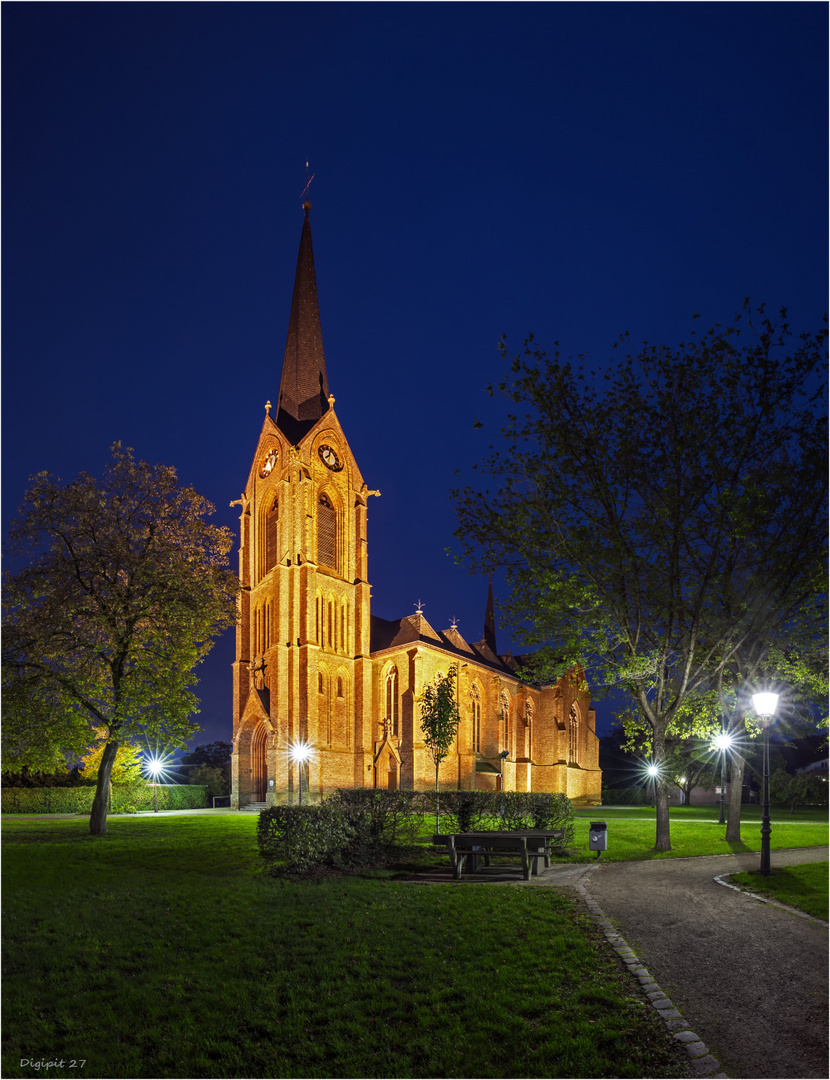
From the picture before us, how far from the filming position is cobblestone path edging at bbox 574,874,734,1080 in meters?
5.46

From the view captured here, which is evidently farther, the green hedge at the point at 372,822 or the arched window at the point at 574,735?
the arched window at the point at 574,735

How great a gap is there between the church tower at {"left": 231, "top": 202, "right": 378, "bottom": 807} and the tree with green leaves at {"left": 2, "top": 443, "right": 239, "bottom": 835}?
32.4 m

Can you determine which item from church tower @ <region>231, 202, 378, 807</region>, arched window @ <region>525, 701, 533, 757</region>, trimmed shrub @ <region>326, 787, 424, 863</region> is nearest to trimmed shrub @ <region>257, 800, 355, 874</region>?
trimmed shrub @ <region>326, 787, 424, 863</region>

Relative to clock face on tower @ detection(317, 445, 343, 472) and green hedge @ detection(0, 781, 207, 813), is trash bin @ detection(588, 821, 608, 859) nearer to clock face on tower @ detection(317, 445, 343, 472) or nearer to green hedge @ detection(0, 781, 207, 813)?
green hedge @ detection(0, 781, 207, 813)

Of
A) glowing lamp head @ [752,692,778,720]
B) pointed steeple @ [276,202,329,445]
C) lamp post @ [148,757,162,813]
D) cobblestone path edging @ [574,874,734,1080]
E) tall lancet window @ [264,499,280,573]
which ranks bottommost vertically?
cobblestone path edging @ [574,874,734,1080]

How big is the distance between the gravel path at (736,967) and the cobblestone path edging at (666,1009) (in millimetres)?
103

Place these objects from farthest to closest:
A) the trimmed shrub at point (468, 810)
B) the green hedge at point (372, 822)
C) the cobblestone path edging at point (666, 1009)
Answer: the trimmed shrub at point (468, 810) → the green hedge at point (372, 822) → the cobblestone path edging at point (666, 1009)

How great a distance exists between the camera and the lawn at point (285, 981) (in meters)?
5.84

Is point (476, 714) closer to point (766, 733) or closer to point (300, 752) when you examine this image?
point (300, 752)

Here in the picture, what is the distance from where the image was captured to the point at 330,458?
178ft

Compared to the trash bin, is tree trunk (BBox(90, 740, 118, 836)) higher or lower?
higher

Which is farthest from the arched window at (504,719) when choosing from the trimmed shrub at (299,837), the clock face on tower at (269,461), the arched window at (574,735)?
the trimmed shrub at (299,837)

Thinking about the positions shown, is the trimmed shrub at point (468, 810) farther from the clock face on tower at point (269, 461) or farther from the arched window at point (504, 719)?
the arched window at point (504, 719)

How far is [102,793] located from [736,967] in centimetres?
783
